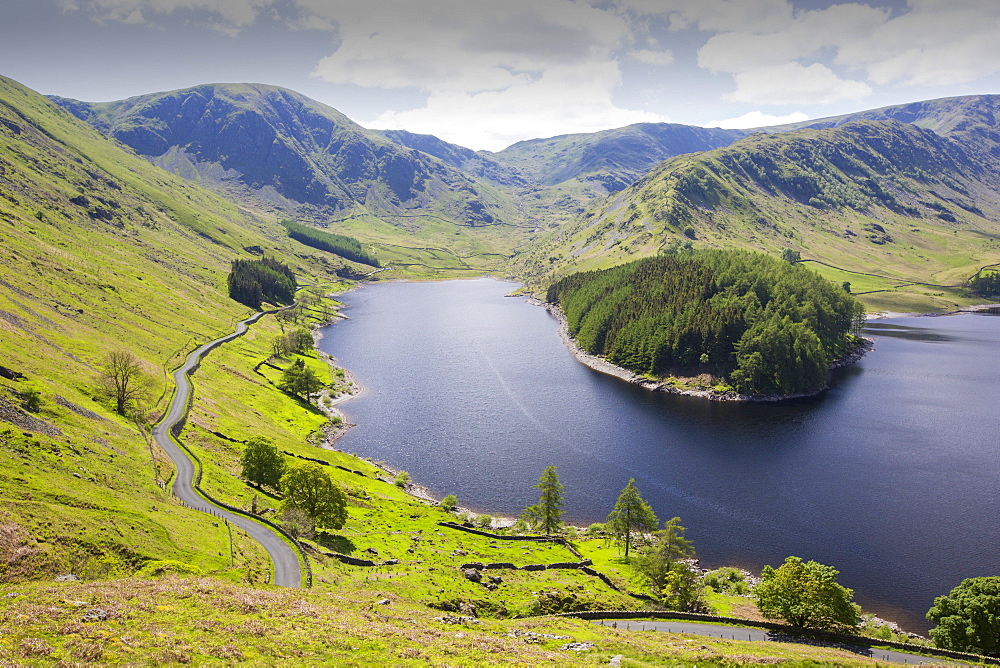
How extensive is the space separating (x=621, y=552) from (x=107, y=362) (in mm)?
103625

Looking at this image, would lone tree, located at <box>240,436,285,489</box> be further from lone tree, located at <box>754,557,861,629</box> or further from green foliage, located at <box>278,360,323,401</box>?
lone tree, located at <box>754,557,861,629</box>

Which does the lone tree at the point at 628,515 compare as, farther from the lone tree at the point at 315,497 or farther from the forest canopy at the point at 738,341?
the forest canopy at the point at 738,341

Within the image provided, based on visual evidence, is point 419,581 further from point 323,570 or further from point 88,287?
point 88,287

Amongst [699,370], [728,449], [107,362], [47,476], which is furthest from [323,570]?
[699,370]

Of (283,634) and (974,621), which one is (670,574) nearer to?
→ (974,621)

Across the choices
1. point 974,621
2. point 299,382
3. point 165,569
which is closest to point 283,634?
point 165,569

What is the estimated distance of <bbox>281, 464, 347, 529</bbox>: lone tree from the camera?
72.8 m

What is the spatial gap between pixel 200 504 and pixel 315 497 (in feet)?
47.3

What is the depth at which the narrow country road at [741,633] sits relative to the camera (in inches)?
1953

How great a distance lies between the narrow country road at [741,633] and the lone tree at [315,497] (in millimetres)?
37986

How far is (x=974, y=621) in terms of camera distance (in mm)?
55031

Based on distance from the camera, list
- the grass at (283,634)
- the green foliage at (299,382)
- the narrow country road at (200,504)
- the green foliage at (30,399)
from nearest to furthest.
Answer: the grass at (283,634) < the narrow country road at (200,504) < the green foliage at (30,399) < the green foliage at (299,382)

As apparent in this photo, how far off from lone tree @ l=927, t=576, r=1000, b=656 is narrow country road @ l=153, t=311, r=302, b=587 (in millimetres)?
67849

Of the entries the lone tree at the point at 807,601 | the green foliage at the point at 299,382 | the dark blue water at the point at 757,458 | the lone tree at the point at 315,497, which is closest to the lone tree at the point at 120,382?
the lone tree at the point at 315,497
